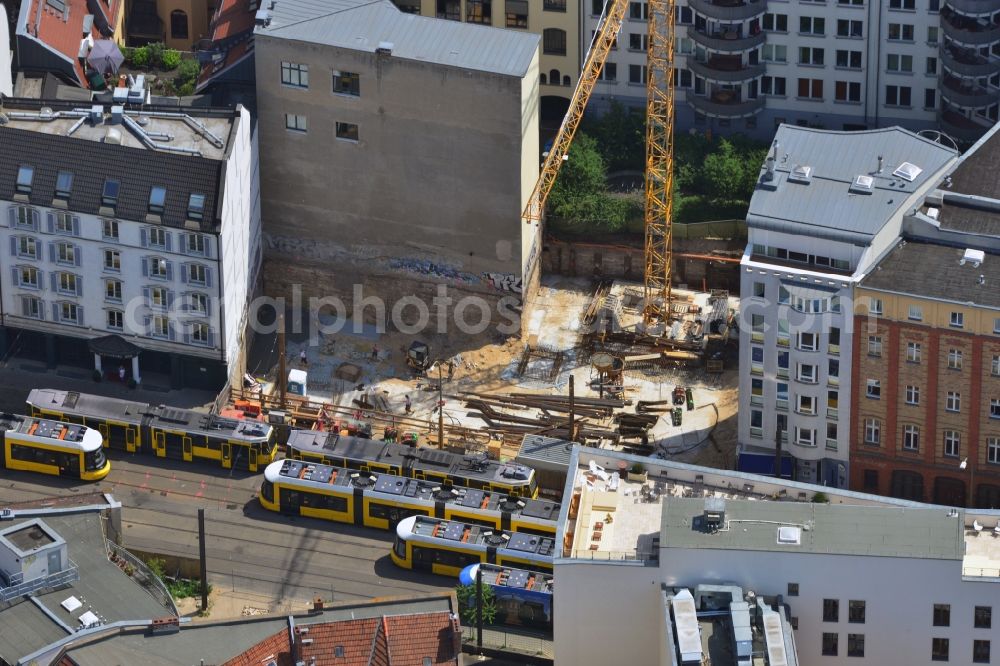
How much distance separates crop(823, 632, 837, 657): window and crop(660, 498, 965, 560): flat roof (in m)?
6.67

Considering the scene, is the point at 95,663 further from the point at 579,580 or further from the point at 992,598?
the point at 992,598

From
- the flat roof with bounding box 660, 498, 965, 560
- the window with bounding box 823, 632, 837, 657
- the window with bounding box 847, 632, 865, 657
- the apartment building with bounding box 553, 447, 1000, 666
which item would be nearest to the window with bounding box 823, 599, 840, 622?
the apartment building with bounding box 553, 447, 1000, 666

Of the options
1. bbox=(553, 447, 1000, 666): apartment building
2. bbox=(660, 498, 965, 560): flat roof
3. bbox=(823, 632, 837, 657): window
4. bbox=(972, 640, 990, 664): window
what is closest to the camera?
bbox=(553, 447, 1000, 666): apartment building

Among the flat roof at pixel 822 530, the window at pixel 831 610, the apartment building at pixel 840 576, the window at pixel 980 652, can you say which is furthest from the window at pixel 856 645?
the window at pixel 980 652

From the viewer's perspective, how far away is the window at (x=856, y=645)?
19688cm

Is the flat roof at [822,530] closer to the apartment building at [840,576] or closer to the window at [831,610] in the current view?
the apartment building at [840,576]

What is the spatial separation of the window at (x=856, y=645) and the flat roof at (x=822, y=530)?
6.59 metres

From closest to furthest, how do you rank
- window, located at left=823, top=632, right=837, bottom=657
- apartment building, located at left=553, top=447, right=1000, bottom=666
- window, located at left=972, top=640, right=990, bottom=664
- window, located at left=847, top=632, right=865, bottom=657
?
apartment building, located at left=553, top=447, right=1000, bottom=666 → window, located at left=972, top=640, right=990, bottom=664 → window, located at left=847, top=632, right=865, bottom=657 → window, located at left=823, top=632, right=837, bottom=657

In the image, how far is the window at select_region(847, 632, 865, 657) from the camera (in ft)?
646

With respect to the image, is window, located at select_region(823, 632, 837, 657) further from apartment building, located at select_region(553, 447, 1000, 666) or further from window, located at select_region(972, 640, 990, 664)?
window, located at select_region(972, 640, 990, 664)

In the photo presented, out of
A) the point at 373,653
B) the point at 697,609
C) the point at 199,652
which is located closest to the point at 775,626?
the point at 697,609

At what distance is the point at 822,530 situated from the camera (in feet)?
644

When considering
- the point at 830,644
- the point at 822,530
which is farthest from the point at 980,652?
the point at 822,530

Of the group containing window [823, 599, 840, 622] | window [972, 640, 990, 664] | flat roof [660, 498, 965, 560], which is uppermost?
flat roof [660, 498, 965, 560]
